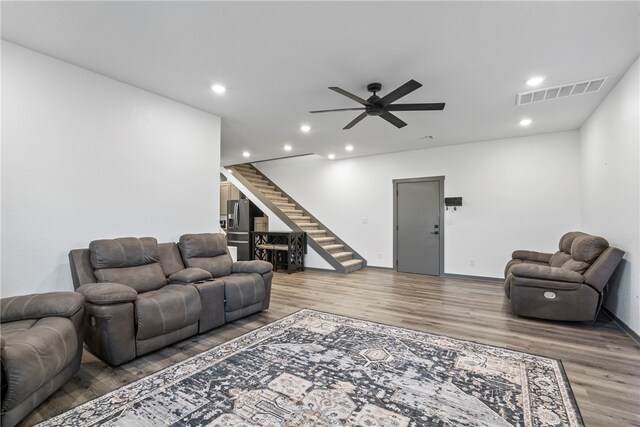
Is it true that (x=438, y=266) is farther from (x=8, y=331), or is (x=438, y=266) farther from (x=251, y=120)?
(x=8, y=331)

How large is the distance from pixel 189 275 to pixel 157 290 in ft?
1.09

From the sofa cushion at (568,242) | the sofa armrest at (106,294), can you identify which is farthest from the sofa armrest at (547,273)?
the sofa armrest at (106,294)

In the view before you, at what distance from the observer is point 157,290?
3.12 metres

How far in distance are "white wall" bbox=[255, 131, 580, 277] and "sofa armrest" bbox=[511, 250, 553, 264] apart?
2.11 feet

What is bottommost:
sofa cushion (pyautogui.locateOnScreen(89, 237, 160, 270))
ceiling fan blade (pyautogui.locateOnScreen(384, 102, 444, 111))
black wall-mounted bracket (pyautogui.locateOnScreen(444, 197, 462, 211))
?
sofa cushion (pyautogui.locateOnScreen(89, 237, 160, 270))

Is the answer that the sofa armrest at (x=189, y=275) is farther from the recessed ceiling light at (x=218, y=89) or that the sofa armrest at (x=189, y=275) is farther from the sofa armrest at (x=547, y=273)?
the sofa armrest at (x=547, y=273)

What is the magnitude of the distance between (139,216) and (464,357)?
3.78 meters

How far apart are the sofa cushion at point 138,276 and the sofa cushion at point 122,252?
52 millimetres

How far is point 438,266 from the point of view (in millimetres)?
6492

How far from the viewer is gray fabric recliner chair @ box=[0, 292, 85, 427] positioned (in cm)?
169

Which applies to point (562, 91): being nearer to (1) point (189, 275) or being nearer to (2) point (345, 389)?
(2) point (345, 389)

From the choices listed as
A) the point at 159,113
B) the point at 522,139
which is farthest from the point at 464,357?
the point at 522,139

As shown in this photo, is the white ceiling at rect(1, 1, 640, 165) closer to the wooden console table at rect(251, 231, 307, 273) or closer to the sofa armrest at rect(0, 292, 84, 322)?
the sofa armrest at rect(0, 292, 84, 322)

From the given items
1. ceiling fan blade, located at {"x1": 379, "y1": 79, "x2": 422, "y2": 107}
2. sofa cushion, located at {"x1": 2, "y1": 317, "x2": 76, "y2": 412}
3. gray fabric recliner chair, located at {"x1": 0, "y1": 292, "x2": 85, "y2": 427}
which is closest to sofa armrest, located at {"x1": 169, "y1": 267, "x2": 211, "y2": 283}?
gray fabric recliner chair, located at {"x1": 0, "y1": 292, "x2": 85, "y2": 427}
